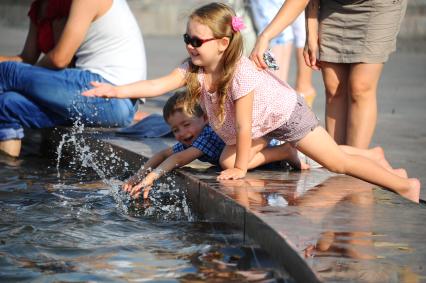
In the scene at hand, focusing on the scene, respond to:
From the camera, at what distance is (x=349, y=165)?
5.75 metres

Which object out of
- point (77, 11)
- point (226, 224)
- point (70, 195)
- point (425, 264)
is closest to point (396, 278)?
point (425, 264)

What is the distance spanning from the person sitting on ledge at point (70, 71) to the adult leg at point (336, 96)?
1793 mm

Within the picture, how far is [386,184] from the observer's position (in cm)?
579

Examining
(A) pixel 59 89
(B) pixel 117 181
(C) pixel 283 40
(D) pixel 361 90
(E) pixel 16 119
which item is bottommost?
(B) pixel 117 181

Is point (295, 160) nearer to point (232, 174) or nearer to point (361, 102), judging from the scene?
point (361, 102)

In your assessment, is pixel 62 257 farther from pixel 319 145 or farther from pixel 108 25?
pixel 108 25

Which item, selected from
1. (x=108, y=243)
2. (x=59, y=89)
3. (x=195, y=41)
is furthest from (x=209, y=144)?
(x=59, y=89)

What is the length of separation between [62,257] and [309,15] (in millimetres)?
2371

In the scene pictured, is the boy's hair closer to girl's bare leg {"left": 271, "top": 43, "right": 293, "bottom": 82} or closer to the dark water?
the dark water

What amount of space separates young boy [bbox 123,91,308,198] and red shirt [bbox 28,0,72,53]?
75.1 inches

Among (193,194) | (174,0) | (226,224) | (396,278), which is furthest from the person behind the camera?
(174,0)

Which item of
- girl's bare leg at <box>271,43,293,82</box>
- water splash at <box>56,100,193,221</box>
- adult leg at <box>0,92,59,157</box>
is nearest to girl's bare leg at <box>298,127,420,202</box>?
water splash at <box>56,100,193,221</box>

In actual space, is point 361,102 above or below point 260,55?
below

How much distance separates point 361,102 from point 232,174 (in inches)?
43.3
